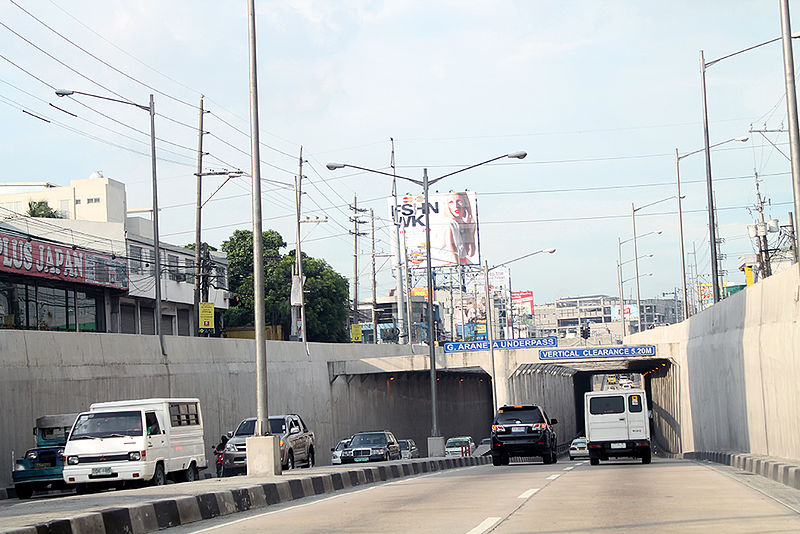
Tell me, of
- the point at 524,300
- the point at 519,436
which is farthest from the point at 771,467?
the point at 524,300

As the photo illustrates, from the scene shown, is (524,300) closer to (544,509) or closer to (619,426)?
(619,426)

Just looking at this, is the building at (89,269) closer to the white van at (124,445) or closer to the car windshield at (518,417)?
the car windshield at (518,417)

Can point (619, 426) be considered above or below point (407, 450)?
above

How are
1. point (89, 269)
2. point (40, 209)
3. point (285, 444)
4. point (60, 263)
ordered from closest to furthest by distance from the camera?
point (285, 444)
point (60, 263)
point (89, 269)
point (40, 209)

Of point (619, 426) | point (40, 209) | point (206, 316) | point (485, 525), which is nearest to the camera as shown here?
point (485, 525)

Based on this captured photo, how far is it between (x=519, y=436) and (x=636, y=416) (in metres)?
3.80

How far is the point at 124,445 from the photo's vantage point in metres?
22.8

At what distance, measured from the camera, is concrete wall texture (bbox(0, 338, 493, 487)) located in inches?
1130

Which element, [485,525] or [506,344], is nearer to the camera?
[485,525]

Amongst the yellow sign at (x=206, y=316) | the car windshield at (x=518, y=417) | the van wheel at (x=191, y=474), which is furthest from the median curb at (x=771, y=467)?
the yellow sign at (x=206, y=316)

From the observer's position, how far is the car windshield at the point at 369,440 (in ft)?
128

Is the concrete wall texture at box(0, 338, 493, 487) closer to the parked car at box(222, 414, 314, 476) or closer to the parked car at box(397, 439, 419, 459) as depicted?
the parked car at box(397, 439, 419, 459)

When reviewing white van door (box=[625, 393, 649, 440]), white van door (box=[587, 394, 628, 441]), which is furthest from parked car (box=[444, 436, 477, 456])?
white van door (box=[625, 393, 649, 440])

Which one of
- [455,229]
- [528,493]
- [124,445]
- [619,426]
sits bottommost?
[619,426]
